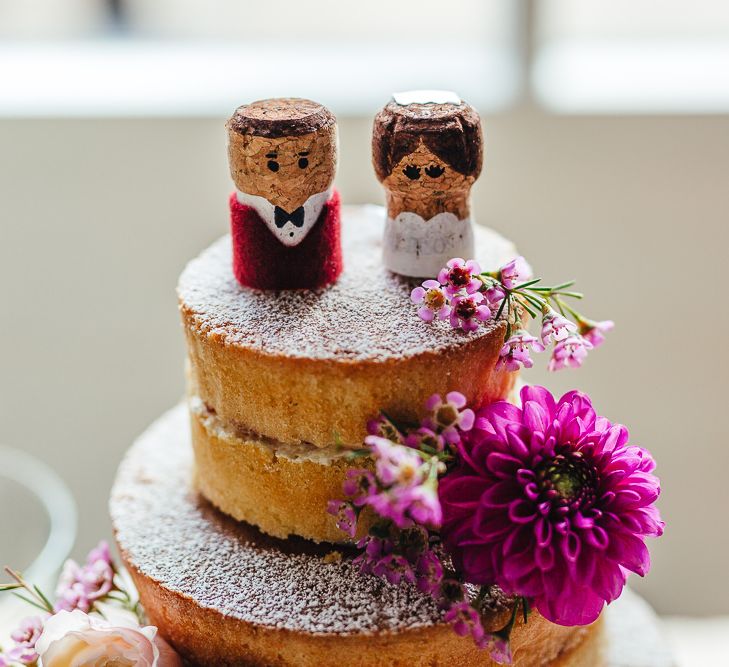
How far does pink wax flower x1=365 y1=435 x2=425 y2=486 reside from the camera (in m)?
0.76

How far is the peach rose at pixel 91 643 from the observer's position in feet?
2.97

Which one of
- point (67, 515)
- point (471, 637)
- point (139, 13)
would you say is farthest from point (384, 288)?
point (139, 13)

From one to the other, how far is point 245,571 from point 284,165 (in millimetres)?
413

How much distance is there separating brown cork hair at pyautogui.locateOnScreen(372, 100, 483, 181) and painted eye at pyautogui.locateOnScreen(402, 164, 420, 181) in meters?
0.01

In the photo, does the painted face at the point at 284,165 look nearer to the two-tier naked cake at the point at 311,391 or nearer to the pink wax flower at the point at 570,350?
the two-tier naked cake at the point at 311,391

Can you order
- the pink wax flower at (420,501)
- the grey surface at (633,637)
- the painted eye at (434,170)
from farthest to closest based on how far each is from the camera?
the grey surface at (633,637), the painted eye at (434,170), the pink wax flower at (420,501)

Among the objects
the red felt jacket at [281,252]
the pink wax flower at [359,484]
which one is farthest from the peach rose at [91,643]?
the red felt jacket at [281,252]

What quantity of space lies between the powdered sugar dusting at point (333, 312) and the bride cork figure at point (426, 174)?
41 mm

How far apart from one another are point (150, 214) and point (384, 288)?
3.48ft

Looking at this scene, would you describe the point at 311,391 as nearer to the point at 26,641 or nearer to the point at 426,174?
the point at 426,174

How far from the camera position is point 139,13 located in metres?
2.00

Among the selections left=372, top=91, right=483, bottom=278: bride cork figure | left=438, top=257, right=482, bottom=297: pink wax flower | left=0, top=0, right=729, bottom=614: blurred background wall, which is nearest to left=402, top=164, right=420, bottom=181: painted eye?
left=372, top=91, right=483, bottom=278: bride cork figure

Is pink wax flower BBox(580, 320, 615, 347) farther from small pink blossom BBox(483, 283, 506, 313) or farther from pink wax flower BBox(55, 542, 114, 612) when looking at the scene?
pink wax flower BBox(55, 542, 114, 612)

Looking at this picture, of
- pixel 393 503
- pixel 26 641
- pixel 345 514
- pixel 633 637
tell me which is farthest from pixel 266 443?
pixel 633 637
